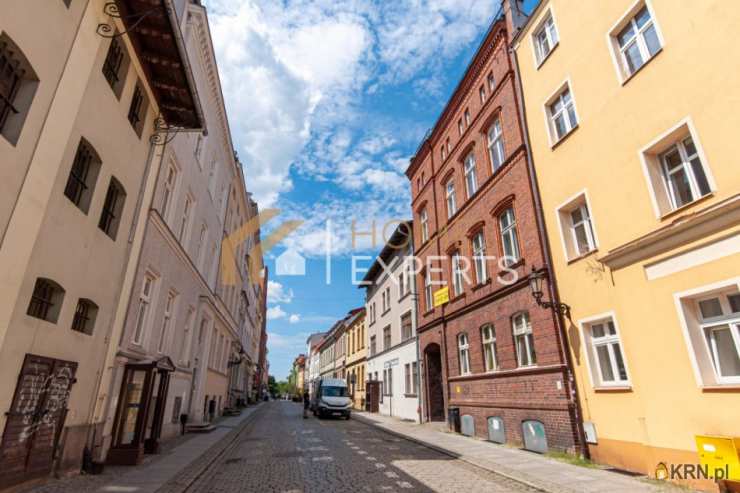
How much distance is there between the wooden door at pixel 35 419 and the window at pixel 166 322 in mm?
5856

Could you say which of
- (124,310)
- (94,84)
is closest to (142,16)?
(94,84)

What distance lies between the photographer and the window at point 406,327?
85.4 ft

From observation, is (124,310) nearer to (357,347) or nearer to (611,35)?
(611,35)

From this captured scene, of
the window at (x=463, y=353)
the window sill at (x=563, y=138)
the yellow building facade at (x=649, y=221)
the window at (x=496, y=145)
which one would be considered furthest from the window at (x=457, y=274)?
the window sill at (x=563, y=138)

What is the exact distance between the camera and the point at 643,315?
28.9 ft

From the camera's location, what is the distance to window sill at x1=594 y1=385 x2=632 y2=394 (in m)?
9.29

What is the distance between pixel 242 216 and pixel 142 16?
22.6 meters

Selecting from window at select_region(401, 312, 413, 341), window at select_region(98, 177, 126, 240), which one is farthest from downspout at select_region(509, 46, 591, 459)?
window at select_region(401, 312, 413, 341)

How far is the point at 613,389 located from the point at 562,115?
326 inches

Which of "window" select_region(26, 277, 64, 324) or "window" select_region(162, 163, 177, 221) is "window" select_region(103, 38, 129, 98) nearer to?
"window" select_region(162, 163, 177, 221)

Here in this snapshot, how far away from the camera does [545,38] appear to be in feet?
45.9

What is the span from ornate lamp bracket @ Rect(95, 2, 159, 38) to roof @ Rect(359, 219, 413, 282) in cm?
1936

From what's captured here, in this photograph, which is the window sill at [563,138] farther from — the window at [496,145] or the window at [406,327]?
the window at [406,327]

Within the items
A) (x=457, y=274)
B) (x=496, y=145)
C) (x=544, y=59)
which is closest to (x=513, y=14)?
(x=544, y=59)
